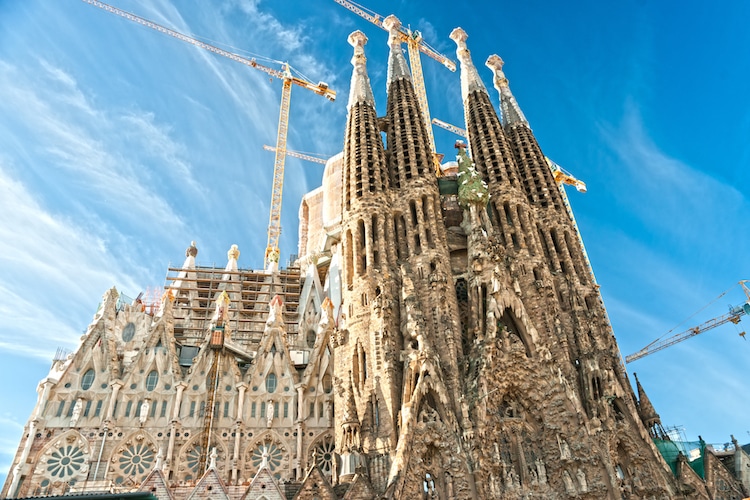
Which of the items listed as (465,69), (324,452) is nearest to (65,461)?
(324,452)

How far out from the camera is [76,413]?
28625 millimetres

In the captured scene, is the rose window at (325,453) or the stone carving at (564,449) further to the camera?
the rose window at (325,453)

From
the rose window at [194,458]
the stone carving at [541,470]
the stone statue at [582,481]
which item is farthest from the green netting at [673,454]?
the rose window at [194,458]

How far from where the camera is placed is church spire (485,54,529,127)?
43250mm

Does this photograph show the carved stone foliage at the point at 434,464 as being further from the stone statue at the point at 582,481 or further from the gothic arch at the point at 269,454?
the gothic arch at the point at 269,454

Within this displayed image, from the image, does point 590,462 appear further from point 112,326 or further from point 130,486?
point 112,326

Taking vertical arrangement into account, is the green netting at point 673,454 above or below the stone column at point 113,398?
below

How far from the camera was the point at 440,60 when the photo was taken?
71562 millimetres

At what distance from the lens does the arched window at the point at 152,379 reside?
30562 millimetres

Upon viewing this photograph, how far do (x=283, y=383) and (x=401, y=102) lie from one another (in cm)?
2009

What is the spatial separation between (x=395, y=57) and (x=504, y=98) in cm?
905

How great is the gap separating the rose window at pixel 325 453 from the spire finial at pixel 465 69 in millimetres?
27163

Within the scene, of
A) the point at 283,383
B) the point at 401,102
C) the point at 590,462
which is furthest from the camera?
the point at 401,102

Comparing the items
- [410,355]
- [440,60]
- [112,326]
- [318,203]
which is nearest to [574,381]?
[410,355]
